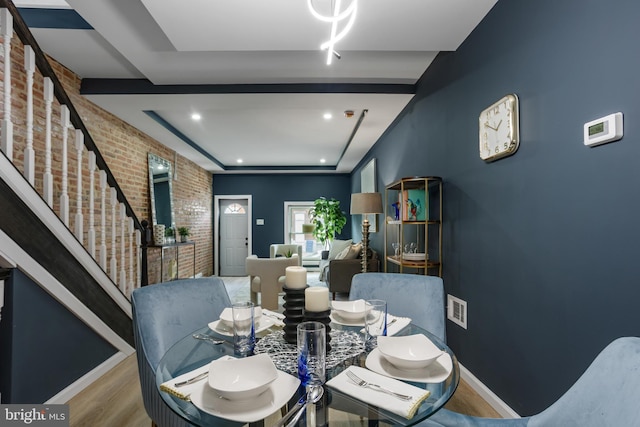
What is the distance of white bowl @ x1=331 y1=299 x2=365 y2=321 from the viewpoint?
148cm

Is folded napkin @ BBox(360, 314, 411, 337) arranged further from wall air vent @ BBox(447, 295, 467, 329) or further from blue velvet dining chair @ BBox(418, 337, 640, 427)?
wall air vent @ BBox(447, 295, 467, 329)

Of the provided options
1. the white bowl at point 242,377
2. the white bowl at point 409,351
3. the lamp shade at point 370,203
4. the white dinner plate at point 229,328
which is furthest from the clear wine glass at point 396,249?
the white bowl at point 242,377

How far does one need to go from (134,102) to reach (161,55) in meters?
1.02

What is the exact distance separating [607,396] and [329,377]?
27.4 inches

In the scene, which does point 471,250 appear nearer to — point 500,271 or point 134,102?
point 500,271

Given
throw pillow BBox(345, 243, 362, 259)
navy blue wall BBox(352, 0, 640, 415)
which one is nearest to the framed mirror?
throw pillow BBox(345, 243, 362, 259)

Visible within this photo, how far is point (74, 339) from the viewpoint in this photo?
2334 millimetres

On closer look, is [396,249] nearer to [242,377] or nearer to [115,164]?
[242,377]

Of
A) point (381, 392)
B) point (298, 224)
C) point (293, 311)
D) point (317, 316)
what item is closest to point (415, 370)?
point (381, 392)

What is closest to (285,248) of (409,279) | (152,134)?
(152,134)

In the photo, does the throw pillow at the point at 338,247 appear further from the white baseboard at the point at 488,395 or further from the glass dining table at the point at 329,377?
the glass dining table at the point at 329,377

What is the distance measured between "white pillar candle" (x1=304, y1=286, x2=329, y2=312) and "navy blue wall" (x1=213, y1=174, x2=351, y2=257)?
280 inches

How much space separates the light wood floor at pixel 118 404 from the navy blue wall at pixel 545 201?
0.17 metres

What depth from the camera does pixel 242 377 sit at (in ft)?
2.91
